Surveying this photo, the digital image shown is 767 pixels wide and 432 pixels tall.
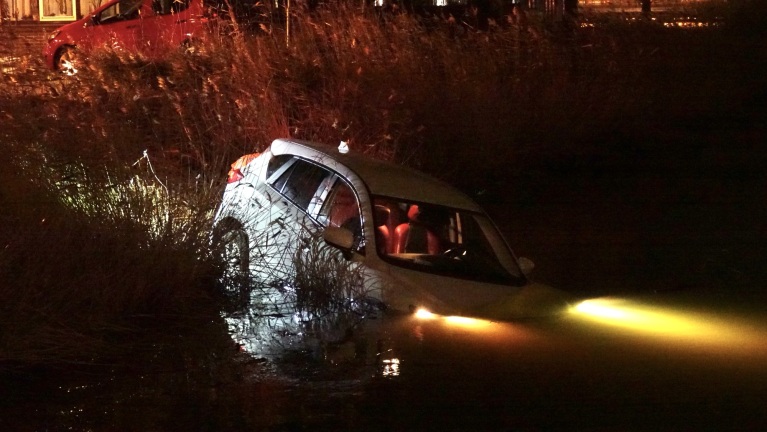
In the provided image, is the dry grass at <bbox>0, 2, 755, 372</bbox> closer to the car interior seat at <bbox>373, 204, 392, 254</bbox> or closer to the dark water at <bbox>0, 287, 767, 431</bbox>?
the dark water at <bbox>0, 287, 767, 431</bbox>

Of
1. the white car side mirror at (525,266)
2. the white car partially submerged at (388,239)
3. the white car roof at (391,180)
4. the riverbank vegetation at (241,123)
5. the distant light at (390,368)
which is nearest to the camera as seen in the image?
the distant light at (390,368)

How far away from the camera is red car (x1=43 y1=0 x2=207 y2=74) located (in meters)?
13.5

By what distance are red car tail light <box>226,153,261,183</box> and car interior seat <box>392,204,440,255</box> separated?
188 centimetres

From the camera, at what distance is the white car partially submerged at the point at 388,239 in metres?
7.49

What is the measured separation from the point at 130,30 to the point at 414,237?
8.86 m

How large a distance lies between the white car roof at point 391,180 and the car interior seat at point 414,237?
145mm

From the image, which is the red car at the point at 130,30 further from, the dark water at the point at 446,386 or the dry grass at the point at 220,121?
the dark water at the point at 446,386

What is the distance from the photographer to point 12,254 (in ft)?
22.5

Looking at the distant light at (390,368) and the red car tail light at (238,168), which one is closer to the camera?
the distant light at (390,368)

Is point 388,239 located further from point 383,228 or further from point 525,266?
point 525,266

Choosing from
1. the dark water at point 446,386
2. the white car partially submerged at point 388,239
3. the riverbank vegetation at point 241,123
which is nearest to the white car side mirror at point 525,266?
the white car partially submerged at point 388,239

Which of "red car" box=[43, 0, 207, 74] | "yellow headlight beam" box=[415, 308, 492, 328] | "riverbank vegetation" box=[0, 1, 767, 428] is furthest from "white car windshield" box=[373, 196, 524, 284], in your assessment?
"red car" box=[43, 0, 207, 74]

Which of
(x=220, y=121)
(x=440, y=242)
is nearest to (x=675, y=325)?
(x=440, y=242)

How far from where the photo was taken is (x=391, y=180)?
8188mm
